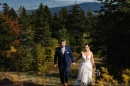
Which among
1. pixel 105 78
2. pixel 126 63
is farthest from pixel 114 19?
pixel 105 78

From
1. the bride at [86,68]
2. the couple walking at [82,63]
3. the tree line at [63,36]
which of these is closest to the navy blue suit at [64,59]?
the couple walking at [82,63]

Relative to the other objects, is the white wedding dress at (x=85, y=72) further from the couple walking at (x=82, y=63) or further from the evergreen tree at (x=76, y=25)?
the evergreen tree at (x=76, y=25)

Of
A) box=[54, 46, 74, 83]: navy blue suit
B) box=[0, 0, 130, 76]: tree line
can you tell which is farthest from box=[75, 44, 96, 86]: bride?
box=[0, 0, 130, 76]: tree line

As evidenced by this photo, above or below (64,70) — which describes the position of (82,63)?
above

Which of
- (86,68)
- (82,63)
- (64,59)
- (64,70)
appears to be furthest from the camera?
(64,70)

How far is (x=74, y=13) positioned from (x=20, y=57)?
85.3ft

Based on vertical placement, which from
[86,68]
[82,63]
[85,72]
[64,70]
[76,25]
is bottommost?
[76,25]

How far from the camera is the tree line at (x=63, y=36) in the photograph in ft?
87.6

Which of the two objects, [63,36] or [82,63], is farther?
[63,36]

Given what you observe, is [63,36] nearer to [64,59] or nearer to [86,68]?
[64,59]

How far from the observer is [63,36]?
84500mm

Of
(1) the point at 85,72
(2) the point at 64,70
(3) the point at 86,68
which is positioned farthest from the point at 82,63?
(2) the point at 64,70

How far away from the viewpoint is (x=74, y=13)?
89438 mm

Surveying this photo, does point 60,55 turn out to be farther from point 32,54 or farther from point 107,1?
point 32,54
